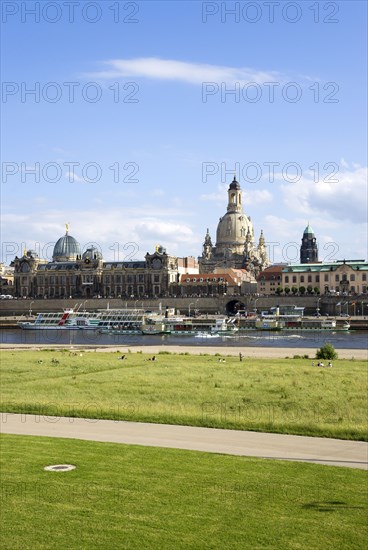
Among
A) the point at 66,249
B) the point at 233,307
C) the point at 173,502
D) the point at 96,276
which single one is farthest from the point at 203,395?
the point at 66,249

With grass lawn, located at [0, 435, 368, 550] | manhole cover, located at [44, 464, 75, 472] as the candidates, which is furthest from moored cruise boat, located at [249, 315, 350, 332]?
manhole cover, located at [44, 464, 75, 472]

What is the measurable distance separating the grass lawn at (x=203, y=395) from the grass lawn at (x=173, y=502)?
583cm

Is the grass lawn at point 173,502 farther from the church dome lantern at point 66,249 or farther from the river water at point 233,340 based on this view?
the church dome lantern at point 66,249

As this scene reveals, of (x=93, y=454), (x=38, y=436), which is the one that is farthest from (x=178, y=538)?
(x=38, y=436)

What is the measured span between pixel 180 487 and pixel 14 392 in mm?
18370

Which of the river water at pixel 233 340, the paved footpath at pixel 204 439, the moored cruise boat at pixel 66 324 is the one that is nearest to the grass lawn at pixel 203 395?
the paved footpath at pixel 204 439

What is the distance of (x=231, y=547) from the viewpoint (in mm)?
13086

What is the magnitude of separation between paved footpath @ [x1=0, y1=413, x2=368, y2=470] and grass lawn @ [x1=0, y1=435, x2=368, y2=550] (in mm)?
1036

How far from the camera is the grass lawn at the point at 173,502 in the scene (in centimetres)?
1353

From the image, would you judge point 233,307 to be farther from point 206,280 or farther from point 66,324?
point 66,324

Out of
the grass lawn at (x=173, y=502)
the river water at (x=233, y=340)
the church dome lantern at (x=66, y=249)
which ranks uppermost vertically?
the church dome lantern at (x=66, y=249)

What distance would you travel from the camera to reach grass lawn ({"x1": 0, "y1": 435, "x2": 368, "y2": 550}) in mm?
13531

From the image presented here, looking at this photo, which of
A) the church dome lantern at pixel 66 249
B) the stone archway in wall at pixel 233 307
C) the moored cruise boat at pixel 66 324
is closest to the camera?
the moored cruise boat at pixel 66 324

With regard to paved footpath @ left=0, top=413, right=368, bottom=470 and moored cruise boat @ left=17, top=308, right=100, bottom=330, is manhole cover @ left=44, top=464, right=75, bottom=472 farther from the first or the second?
moored cruise boat @ left=17, top=308, right=100, bottom=330
